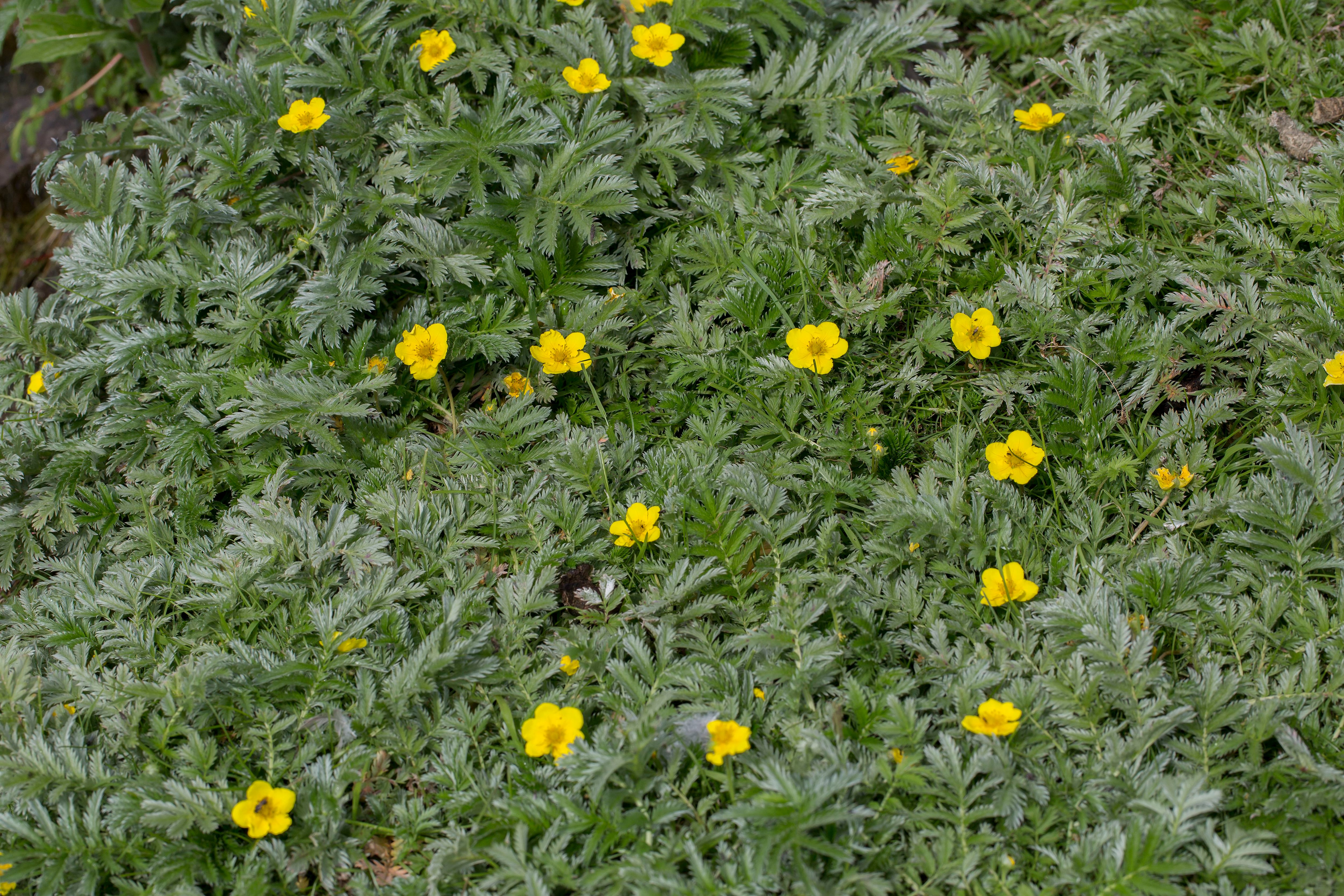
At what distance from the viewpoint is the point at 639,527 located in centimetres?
287

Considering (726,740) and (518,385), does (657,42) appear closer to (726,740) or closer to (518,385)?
(518,385)

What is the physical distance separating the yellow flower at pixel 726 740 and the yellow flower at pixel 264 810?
3.51 ft

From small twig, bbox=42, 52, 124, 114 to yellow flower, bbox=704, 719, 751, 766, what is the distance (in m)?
4.66

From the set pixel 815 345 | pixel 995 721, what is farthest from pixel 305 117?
pixel 995 721

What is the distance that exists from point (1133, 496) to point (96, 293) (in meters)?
3.68

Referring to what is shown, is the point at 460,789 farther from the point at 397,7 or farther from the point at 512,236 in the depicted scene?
the point at 397,7

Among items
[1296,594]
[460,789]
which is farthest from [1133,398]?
[460,789]

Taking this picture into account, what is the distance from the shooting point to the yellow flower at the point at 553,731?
237 cm

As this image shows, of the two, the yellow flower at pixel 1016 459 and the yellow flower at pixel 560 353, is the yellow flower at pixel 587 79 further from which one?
the yellow flower at pixel 1016 459

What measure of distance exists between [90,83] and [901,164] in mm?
4152

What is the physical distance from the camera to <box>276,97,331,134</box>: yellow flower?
3.40m

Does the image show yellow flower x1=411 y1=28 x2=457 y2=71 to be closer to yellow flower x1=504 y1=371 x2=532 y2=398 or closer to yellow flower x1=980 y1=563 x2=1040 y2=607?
yellow flower x1=504 y1=371 x2=532 y2=398

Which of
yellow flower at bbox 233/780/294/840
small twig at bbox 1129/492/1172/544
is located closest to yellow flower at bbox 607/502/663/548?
yellow flower at bbox 233/780/294/840

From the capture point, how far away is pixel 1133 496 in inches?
113
